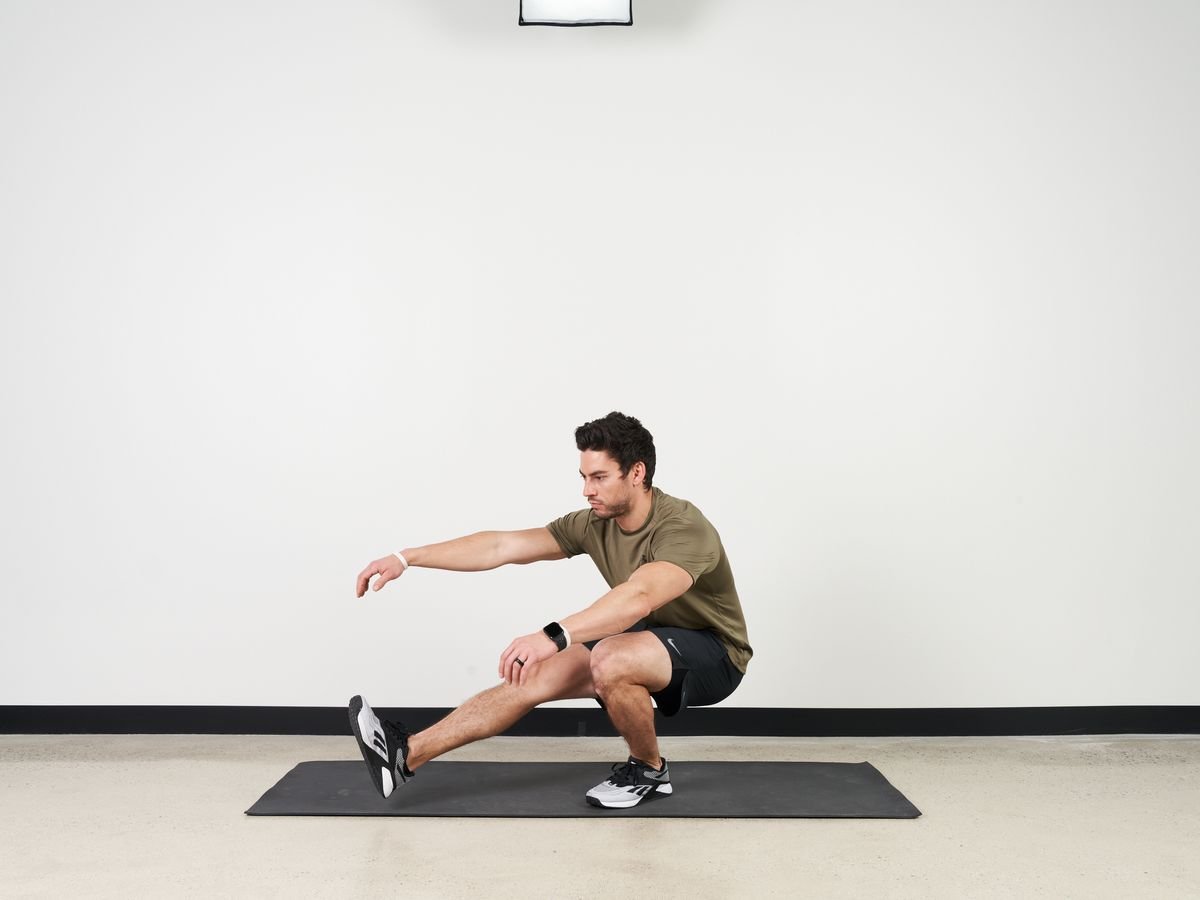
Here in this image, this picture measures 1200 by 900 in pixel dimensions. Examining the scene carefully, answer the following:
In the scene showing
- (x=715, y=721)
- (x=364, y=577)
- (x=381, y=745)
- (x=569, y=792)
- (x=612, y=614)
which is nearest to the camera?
(x=612, y=614)

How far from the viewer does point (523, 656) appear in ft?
8.61

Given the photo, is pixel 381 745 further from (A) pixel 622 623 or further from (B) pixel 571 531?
(B) pixel 571 531

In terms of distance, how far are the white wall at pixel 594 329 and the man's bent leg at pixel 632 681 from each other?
1007mm

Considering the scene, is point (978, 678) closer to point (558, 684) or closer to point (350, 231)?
point (558, 684)

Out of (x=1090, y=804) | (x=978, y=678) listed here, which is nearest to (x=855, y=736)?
(x=978, y=678)

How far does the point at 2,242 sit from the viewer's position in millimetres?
4078

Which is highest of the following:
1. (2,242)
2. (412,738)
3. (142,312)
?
(2,242)

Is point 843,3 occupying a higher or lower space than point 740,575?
higher

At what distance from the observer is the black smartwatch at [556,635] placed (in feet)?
8.87

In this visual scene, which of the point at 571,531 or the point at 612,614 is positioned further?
the point at 571,531

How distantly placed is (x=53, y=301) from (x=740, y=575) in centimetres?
266

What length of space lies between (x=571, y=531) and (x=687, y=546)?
46 cm

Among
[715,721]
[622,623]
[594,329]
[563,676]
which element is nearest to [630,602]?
[622,623]

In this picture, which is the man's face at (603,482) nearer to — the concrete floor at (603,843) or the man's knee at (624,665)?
the man's knee at (624,665)
